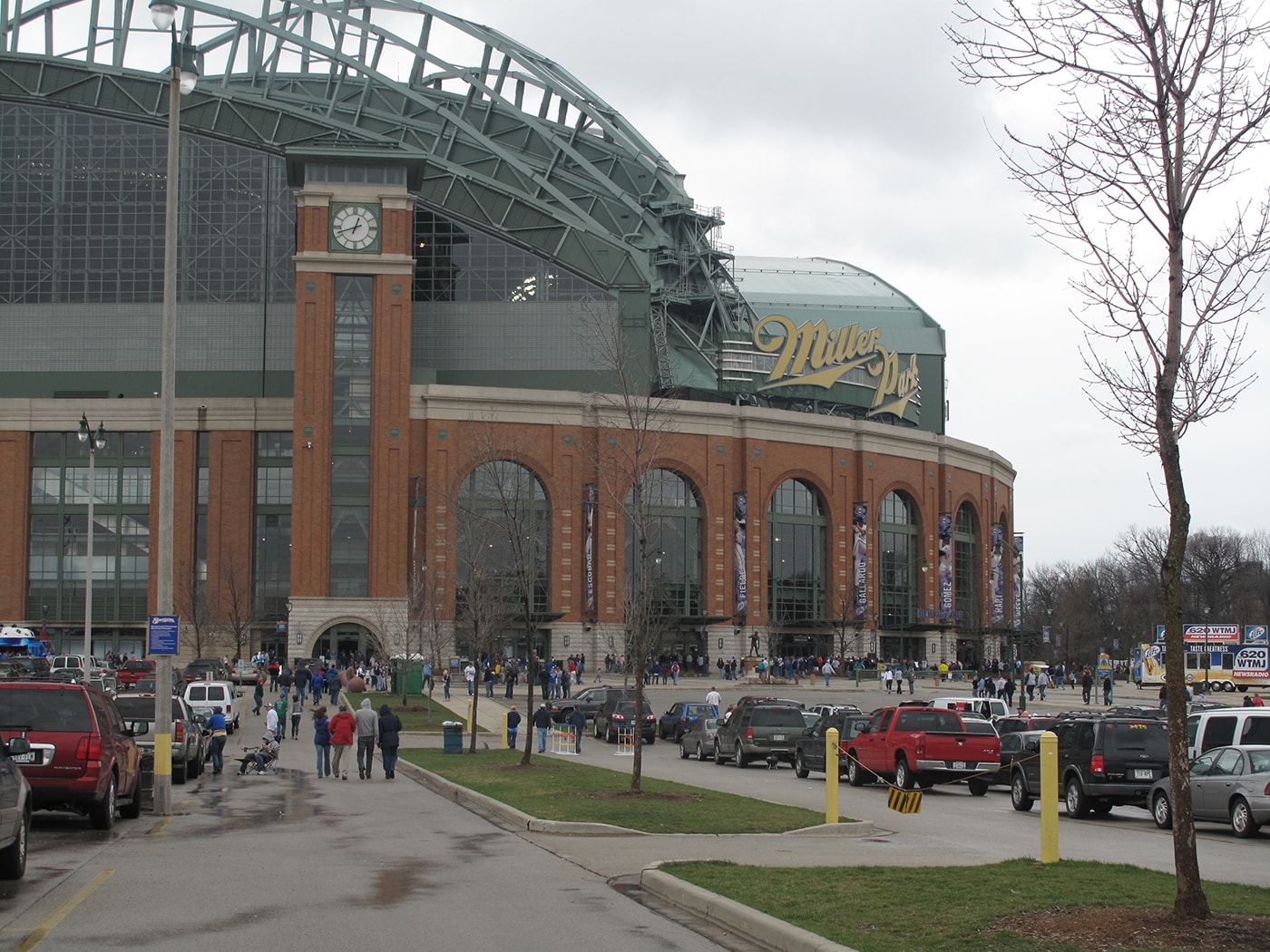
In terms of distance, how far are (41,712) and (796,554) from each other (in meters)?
84.5

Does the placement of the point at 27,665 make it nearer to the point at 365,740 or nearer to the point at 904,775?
the point at 365,740

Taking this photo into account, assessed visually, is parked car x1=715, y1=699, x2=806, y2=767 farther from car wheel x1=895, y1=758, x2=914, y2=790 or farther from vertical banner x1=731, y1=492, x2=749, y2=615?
vertical banner x1=731, y1=492, x2=749, y2=615

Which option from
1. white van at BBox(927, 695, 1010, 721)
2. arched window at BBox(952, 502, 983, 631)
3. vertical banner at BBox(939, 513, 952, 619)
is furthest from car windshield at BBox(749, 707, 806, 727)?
arched window at BBox(952, 502, 983, 631)

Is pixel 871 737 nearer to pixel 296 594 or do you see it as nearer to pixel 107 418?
pixel 296 594

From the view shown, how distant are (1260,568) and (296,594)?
8899cm

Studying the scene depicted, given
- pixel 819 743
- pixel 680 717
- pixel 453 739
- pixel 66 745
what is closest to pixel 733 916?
pixel 66 745

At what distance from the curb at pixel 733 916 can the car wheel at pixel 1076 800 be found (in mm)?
12710

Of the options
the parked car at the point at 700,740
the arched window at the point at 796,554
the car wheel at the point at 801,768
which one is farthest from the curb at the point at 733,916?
the arched window at the point at 796,554

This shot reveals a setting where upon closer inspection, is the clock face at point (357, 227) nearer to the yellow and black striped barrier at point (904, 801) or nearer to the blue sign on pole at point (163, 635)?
the blue sign on pole at point (163, 635)

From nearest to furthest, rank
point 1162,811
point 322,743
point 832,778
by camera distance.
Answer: point 832,778 < point 1162,811 < point 322,743

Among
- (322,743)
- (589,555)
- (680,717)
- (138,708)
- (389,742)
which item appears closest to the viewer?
(389,742)

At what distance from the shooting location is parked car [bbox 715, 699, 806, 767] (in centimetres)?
3847

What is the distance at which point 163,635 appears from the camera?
23547mm

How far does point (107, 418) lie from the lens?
9519 cm
